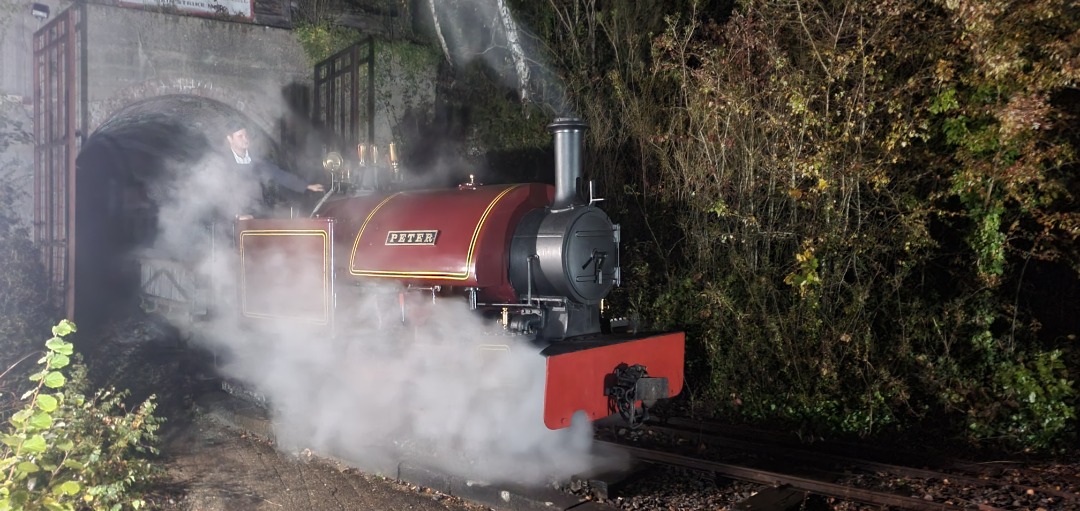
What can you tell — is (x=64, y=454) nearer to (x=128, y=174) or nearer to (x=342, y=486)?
(x=342, y=486)

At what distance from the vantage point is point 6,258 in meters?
9.99

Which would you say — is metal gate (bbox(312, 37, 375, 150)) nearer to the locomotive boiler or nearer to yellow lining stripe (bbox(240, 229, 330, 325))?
yellow lining stripe (bbox(240, 229, 330, 325))

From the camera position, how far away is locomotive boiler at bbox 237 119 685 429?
5.22 meters

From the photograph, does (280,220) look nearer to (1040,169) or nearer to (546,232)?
(546,232)

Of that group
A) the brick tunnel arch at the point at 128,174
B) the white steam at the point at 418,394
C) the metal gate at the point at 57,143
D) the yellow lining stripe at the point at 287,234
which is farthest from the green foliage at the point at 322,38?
the white steam at the point at 418,394

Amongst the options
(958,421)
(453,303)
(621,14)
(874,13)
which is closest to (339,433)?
(453,303)

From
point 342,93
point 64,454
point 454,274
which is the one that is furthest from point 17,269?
point 454,274

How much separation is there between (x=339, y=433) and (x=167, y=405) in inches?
102

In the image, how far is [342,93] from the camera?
1139 centimetres

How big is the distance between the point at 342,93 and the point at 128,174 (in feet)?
21.4

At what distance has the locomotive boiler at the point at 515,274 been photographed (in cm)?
522

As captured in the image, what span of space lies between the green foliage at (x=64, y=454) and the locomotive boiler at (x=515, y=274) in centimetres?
174

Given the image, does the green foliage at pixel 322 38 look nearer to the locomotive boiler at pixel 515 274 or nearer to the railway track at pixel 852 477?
the locomotive boiler at pixel 515 274

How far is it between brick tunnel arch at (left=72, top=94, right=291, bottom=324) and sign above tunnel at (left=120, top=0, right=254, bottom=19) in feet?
3.99
